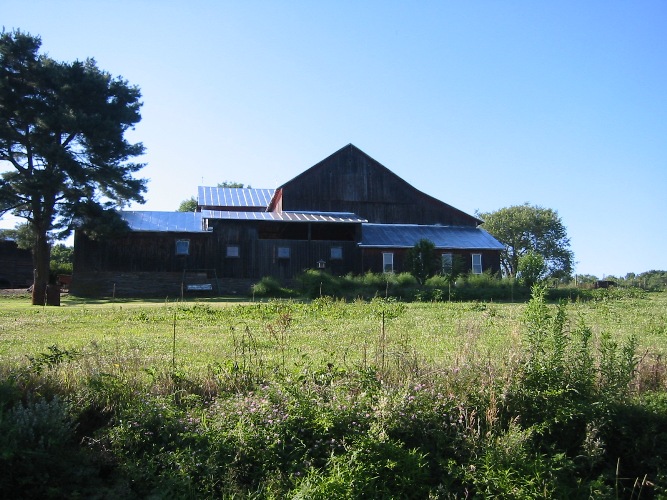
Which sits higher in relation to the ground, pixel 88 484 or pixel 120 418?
pixel 120 418

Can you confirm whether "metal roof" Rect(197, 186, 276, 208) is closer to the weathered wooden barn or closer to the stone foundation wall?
the weathered wooden barn

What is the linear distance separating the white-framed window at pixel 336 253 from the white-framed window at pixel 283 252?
2.84m

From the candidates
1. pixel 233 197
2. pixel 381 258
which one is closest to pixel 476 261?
pixel 381 258

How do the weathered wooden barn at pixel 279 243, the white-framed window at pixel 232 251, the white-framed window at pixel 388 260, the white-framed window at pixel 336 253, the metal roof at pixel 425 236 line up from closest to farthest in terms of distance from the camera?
1. the weathered wooden barn at pixel 279 243
2. the white-framed window at pixel 232 251
3. the white-framed window at pixel 336 253
4. the white-framed window at pixel 388 260
5. the metal roof at pixel 425 236

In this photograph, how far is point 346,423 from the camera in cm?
753

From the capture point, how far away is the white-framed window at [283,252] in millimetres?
38875

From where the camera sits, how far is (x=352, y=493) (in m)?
6.79

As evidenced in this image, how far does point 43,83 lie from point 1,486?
1360 inches

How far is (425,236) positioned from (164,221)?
17.2 meters

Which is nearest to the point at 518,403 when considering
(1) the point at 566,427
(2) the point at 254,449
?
(1) the point at 566,427

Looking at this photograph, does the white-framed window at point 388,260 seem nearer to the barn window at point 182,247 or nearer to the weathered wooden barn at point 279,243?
the weathered wooden barn at point 279,243

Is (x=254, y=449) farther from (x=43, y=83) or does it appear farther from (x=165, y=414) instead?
(x=43, y=83)

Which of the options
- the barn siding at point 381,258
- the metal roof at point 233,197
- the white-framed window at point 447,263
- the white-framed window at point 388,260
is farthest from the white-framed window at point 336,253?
the metal roof at point 233,197

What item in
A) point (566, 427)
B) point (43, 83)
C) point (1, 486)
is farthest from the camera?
point (43, 83)
